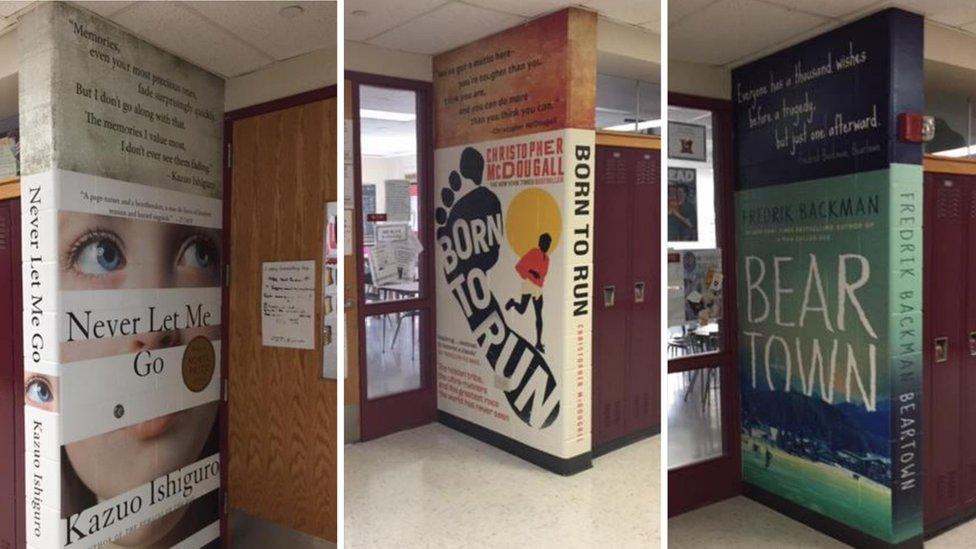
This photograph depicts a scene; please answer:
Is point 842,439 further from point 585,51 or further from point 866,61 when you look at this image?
point 585,51

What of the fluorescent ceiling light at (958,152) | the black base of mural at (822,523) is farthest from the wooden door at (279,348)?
the fluorescent ceiling light at (958,152)

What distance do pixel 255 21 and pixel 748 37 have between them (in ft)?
3.75

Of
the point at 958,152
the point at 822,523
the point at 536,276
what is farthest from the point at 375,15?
the point at 822,523

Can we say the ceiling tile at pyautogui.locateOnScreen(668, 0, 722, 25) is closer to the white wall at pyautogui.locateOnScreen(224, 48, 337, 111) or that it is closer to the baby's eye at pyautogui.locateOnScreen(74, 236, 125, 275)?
the white wall at pyautogui.locateOnScreen(224, 48, 337, 111)

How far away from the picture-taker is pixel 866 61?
1458 millimetres

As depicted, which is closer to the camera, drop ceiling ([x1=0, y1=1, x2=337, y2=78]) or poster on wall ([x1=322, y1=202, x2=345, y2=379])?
drop ceiling ([x1=0, y1=1, x2=337, y2=78])

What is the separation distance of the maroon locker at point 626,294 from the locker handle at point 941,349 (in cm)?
106

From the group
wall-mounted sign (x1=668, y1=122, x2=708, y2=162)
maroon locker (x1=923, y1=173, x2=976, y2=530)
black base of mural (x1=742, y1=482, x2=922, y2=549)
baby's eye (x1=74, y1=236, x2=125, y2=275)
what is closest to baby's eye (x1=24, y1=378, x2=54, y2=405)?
baby's eye (x1=74, y1=236, x2=125, y2=275)

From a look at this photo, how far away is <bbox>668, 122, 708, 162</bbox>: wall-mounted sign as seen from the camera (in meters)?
1.39

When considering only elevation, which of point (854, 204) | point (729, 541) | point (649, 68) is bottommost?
point (729, 541)

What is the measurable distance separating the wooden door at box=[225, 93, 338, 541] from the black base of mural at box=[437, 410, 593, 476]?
364 mm

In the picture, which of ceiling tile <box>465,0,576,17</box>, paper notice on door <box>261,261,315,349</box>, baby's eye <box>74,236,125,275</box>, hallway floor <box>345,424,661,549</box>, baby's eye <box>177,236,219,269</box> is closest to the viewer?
ceiling tile <box>465,0,576,17</box>

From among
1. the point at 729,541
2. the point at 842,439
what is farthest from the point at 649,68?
the point at 729,541

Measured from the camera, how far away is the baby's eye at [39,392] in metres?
1.39
